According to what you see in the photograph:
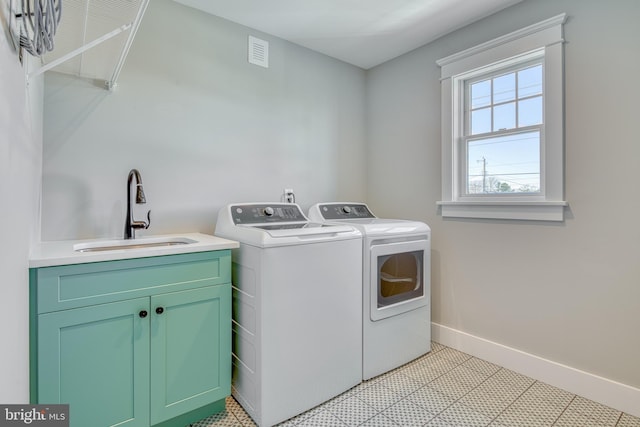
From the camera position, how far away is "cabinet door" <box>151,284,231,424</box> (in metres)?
1.54

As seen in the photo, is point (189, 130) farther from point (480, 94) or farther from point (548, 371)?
point (548, 371)

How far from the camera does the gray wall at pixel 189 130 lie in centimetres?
185

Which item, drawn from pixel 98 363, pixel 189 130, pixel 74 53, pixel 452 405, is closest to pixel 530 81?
pixel 452 405

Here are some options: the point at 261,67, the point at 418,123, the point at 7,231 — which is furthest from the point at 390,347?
the point at 261,67

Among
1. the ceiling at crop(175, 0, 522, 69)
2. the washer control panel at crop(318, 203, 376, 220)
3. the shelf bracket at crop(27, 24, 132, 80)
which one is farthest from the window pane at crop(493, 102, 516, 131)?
the shelf bracket at crop(27, 24, 132, 80)

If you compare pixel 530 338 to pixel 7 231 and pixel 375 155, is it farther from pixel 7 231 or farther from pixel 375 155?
pixel 7 231

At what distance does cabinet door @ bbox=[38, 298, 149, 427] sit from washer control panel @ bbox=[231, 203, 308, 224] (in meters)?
0.80

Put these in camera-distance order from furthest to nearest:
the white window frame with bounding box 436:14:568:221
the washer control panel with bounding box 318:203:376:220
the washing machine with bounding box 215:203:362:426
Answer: the washer control panel with bounding box 318:203:376:220
the white window frame with bounding box 436:14:568:221
the washing machine with bounding box 215:203:362:426

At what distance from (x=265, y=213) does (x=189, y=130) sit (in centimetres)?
77

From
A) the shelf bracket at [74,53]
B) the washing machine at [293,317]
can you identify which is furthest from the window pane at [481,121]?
the shelf bracket at [74,53]

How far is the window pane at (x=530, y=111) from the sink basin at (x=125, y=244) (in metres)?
2.27

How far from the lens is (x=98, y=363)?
1.39 meters

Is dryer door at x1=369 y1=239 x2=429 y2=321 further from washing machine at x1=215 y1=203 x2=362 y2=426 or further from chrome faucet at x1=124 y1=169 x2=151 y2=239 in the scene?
chrome faucet at x1=124 y1=169 x2=151 y2=239

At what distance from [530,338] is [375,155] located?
194cm
